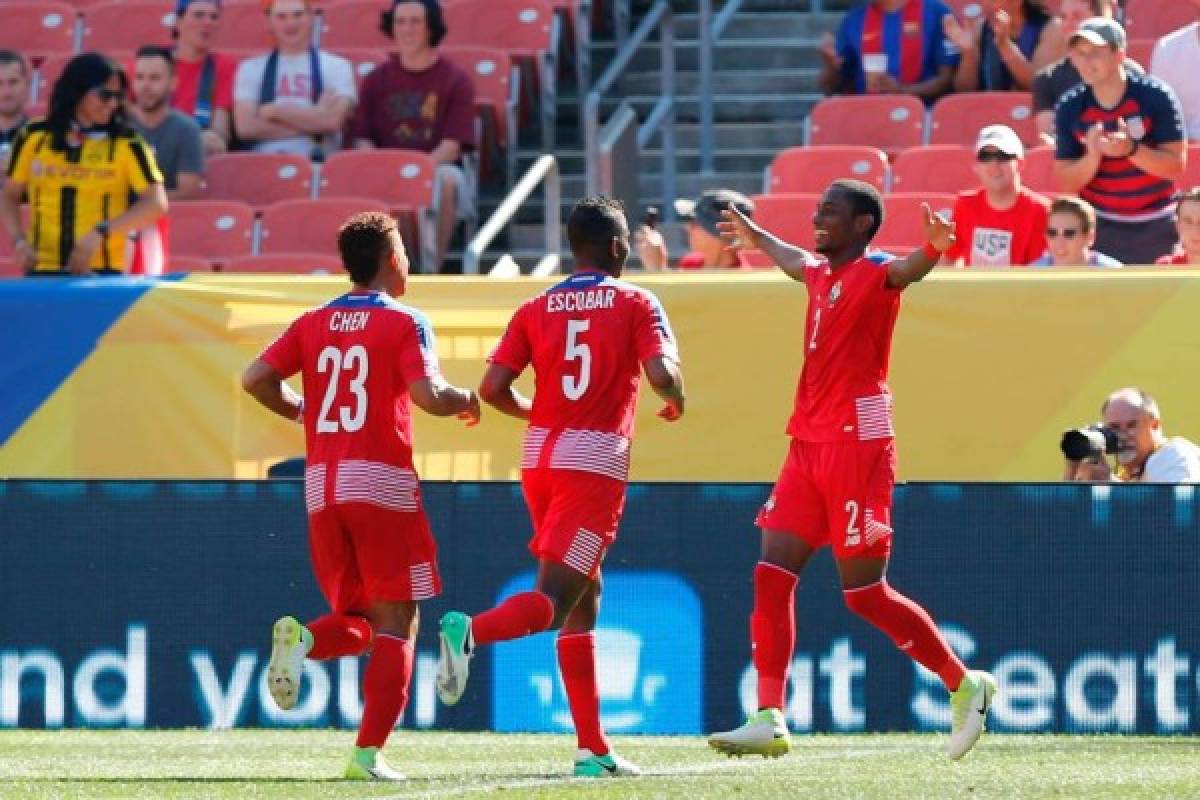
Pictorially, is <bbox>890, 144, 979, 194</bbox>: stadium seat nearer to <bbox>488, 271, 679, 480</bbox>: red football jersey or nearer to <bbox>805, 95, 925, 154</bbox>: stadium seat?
<bbox>805, 95, 925, 154</bbox>: stadium seat

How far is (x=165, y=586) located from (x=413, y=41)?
552 cm

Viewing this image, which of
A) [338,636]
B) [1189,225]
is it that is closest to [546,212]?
[1189,225]

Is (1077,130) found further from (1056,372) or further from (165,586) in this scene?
(165,586)

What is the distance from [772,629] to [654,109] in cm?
876

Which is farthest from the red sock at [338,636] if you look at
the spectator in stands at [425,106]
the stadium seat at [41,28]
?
the stadium seat at [41,28]

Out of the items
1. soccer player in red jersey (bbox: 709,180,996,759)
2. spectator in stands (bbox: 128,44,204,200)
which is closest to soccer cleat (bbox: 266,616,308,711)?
soccer player in red jersey (bbox: 709,180,996,759)

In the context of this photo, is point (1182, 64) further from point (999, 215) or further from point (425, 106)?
point (425, 106)

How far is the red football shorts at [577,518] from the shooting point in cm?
777

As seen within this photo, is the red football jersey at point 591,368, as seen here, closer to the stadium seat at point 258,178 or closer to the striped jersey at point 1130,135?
the striped jersey at point 1130,135

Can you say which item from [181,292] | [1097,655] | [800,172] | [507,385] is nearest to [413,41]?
[800,172]

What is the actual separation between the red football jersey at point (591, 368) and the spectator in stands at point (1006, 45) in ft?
23.2

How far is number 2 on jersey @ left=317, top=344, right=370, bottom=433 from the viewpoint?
25.7 ft

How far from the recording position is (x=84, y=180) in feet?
41.2

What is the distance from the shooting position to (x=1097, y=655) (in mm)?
10148
